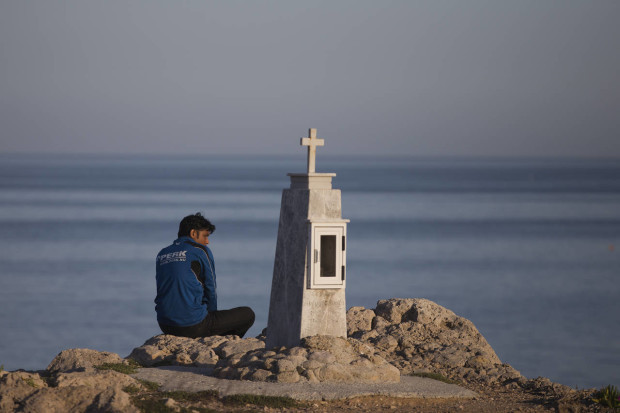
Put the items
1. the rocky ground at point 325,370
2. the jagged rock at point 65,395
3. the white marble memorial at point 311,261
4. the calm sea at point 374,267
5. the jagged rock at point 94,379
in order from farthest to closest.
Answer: the calm sea at point 374,267
the white marble memorial at point 311,261
the jagged rock at point 94,379
the rocky ground at point 325,370
the jagged rock at point 65,395

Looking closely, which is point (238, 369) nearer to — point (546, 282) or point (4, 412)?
point (4, 412)

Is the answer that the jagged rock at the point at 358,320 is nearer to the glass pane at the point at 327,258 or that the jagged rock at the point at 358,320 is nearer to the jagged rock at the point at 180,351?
the jagged rock at the point at 180,351

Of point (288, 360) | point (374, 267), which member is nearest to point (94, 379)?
point (288, 360)

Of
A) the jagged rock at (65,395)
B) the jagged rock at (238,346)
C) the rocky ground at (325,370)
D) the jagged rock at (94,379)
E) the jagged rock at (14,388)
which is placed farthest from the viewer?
the jagged rock at (238,346)

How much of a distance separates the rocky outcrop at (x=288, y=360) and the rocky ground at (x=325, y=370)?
1 cm

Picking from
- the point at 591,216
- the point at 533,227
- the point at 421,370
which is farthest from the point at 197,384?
the point at 591,216

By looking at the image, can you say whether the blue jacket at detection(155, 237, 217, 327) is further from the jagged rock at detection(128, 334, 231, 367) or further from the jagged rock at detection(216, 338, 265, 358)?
the jagged rock at detection(216, 338, 265, 358)

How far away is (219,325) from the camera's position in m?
11.4

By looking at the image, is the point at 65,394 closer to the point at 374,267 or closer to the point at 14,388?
the point at 14,388

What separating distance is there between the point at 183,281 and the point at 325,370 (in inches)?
84.5

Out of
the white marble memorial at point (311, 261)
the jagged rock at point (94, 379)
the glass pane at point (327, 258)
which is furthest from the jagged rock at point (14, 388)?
the glass pane at point (327, 258)

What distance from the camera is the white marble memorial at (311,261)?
1004 cm

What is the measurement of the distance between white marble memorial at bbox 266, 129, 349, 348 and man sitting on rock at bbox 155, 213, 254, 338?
3.49 feet

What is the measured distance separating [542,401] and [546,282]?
959 inches
